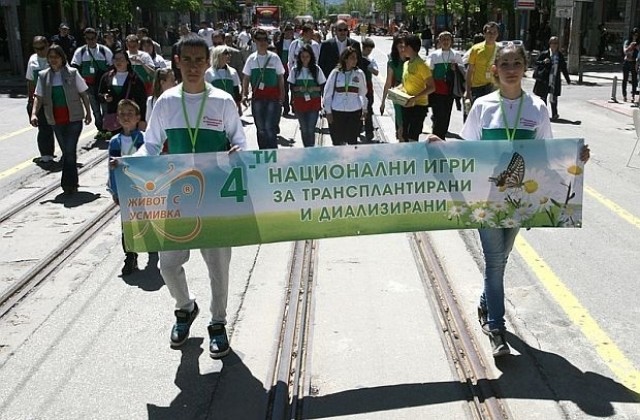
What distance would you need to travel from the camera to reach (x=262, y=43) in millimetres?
11016

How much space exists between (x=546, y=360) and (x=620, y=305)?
1.24 meters

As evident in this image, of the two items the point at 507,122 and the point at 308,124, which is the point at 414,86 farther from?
the point at 507,122

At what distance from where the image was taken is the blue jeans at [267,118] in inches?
431

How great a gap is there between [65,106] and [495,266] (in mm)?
6498

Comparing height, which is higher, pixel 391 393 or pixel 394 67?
pixel 394 67

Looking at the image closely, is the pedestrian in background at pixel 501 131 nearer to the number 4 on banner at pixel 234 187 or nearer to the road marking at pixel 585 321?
the road marking at pixel 585 321

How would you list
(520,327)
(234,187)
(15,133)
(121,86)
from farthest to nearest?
1. (15,133)
2. (121,86)
3. (520,327)
4. (234,187)

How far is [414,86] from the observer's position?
9617 mm

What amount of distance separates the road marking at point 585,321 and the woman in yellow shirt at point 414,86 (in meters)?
3.05

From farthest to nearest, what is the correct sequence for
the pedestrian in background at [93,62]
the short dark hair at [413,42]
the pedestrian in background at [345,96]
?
the pedestrian in background at [93,62] < the pedestrian in background at [345,96] < the short dark hair at [413,42]

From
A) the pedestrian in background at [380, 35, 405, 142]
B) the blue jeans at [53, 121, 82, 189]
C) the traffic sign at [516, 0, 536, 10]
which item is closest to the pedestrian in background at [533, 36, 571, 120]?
the pedestrian in background at [380, 35, 405, 142]

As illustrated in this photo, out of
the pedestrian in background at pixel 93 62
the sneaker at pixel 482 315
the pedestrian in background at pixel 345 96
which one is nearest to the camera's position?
the sneaker at pixel 482 315

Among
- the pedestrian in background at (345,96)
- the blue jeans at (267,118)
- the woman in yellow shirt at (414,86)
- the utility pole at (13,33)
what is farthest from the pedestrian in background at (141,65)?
the utility pole at (13,33)

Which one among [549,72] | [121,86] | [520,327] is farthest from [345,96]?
[549,72]
